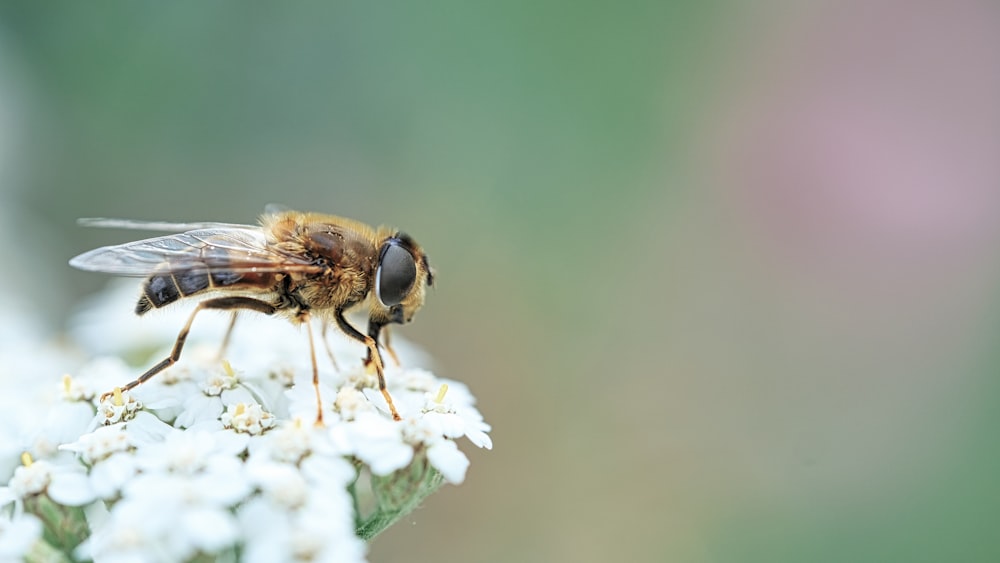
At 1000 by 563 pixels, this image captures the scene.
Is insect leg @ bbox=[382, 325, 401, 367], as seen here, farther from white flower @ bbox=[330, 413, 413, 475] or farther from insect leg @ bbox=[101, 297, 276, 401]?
white flower @ bbox=[330, 413, 413, 475]

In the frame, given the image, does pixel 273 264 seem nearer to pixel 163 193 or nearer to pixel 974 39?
pixel 163 193

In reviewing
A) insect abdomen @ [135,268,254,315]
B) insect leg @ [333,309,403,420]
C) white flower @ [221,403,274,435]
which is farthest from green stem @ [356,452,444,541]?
insect abdomen @ [135,268,254,315]

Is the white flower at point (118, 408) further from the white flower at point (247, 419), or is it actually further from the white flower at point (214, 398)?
the white flower at point (247, 419)

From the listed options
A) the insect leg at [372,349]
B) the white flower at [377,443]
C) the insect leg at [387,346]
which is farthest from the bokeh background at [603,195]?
the white flower at [377,443]

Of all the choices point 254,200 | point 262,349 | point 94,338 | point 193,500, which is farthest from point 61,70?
point 193,500

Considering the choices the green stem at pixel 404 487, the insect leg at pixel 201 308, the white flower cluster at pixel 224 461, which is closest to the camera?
the white flower cluster at pixel 224 461

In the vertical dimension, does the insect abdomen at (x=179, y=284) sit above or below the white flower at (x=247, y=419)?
above

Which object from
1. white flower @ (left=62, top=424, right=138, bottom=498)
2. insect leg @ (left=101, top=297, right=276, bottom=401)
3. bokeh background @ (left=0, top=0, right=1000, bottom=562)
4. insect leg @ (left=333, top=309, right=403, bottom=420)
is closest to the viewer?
white flower @ (left=62, top=424, right=138, bottom=498)
